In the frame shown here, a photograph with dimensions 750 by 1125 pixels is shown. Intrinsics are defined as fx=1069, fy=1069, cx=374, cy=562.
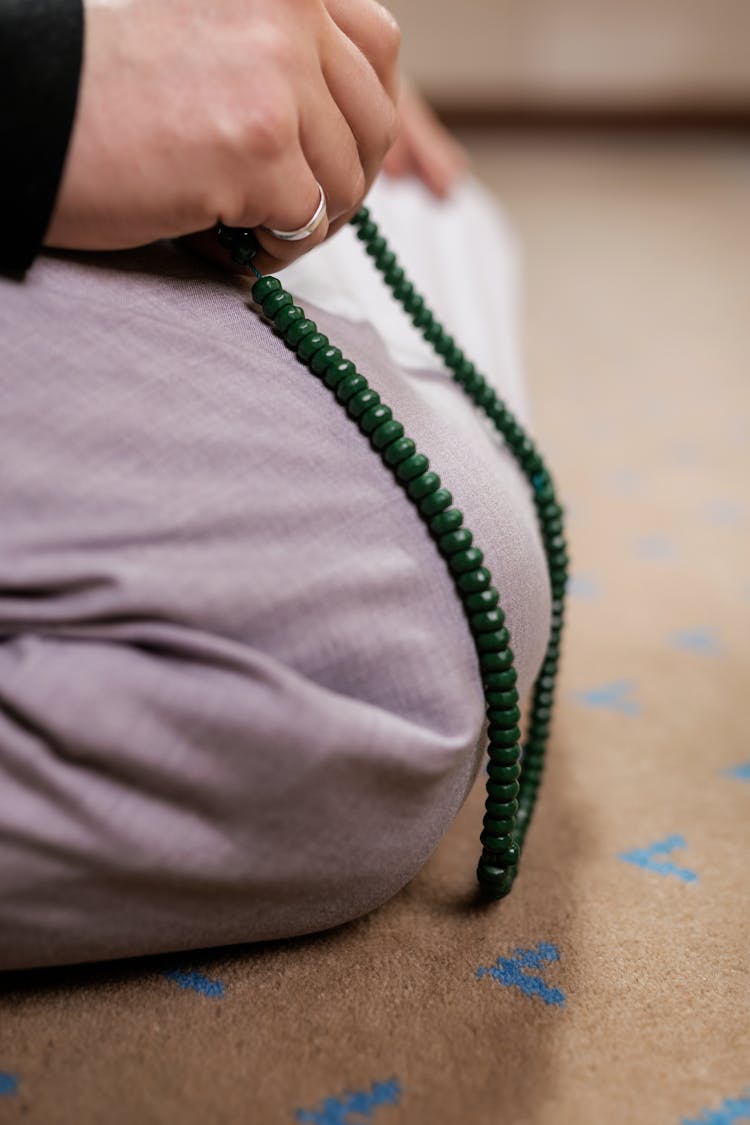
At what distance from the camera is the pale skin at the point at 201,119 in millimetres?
496

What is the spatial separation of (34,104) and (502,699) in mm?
364

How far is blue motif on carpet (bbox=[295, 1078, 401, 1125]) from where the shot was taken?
49 centimetres

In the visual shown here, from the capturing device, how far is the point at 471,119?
4.29 m

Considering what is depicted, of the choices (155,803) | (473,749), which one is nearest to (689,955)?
(473,749)

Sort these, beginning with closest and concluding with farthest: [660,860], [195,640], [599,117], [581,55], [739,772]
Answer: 1. [195,640]
2. [660,860]
3. [739,772]
4. [581,55]
5. [599,117]

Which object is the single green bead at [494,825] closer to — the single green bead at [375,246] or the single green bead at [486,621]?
the single green bead at [486,621]

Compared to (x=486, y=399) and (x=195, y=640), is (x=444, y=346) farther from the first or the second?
(x=195, y=640)

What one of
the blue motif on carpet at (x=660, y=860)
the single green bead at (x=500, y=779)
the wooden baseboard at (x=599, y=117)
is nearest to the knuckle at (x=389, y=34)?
the single green bead at (x=500, y=779)

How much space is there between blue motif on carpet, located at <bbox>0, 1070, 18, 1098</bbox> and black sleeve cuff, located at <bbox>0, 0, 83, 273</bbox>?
0.39 m

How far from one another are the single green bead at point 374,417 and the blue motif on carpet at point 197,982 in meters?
0.30

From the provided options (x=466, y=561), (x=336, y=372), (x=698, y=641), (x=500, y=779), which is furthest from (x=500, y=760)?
(x=698, y=641)

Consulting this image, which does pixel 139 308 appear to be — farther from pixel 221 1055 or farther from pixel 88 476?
pixel 221 1055

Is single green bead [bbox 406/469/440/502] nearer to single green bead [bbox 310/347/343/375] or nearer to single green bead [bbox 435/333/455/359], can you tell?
single green bead [bbox 310/347/343/375]

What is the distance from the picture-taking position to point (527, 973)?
589 mm
